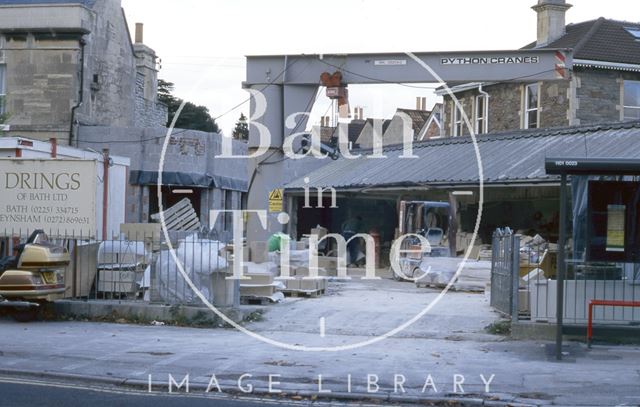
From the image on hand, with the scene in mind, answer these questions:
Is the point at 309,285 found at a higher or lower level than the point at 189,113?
lower

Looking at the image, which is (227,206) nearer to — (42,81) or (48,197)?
(42,81)

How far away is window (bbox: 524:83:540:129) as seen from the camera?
4062 centimetres

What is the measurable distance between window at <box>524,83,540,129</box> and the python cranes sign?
1057 inches

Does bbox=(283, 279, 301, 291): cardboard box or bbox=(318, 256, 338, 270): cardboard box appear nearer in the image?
bbox=(283, 279, 301, 291): cardboard box

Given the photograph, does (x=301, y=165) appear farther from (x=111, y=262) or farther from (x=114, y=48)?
(x=111, y=262)

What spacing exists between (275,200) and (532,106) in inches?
932

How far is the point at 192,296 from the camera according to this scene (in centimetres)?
1655

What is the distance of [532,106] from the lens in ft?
135

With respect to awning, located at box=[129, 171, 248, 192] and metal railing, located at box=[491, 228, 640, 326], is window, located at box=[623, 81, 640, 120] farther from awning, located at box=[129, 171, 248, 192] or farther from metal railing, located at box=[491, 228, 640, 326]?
metal railing, located at box=[491, 228, 640, 326]

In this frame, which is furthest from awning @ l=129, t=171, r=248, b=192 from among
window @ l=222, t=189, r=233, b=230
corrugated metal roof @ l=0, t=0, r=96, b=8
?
corrugated metal roof @ l=0, t=0, r=96, b=8

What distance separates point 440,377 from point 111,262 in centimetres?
796

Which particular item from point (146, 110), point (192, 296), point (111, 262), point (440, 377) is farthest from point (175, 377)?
point (146, 110)

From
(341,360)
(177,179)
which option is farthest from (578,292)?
(177,179)

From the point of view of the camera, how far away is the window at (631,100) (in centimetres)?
4022
